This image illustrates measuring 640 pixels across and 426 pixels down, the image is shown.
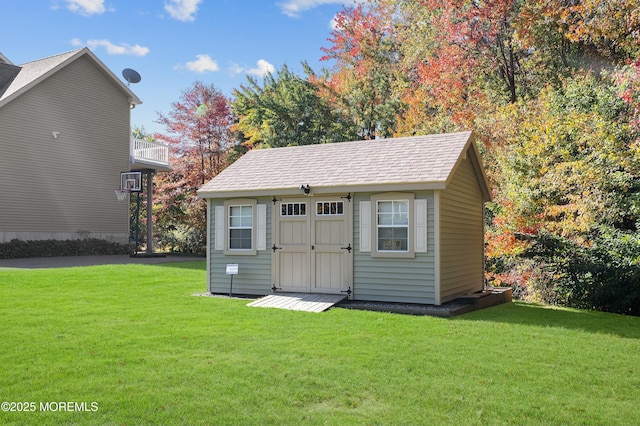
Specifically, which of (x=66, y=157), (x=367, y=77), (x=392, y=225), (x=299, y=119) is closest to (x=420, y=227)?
(x=392, y=225)

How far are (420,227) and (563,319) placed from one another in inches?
121

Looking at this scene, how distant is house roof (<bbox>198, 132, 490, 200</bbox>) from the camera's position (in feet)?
35.1

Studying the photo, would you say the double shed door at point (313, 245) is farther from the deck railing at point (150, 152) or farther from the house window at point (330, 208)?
the deck railing at point (150, 152)

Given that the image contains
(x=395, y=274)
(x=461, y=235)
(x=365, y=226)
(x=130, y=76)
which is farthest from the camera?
(x=130, y=76)

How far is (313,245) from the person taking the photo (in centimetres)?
1165

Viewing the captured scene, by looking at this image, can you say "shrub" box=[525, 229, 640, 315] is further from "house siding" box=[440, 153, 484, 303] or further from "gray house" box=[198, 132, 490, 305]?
"gray house" box=[198, 132, 490, 305]

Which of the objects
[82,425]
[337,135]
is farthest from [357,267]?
[337,135]

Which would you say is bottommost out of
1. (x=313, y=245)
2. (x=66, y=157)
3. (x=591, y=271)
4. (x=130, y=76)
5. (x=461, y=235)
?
(x=591, y=271)

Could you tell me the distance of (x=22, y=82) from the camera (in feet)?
72.6

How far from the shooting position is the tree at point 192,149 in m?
29.3

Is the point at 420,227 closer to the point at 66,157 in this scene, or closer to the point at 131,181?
the point at 131,181

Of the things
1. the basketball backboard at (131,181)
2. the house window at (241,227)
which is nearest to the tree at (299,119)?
the basketball backboard at (131,181)

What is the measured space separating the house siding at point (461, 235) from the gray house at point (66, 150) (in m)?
16.5

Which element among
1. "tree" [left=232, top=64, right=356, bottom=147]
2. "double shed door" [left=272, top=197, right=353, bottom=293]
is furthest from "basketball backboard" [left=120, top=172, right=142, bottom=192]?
"double shed door" [left=272, top=197, right=353, bottom=293]
